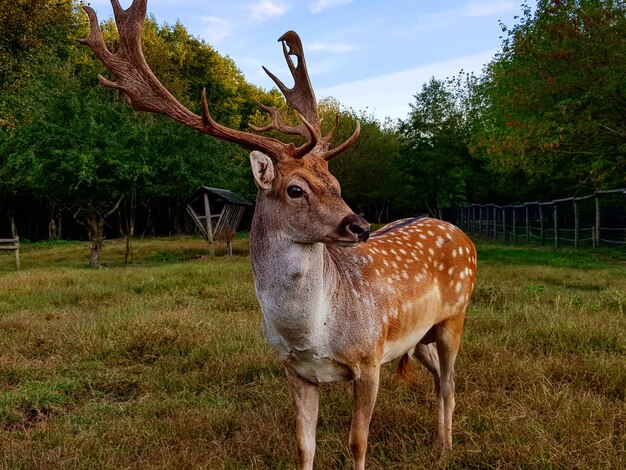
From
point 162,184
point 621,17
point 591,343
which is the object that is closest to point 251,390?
point 591,343

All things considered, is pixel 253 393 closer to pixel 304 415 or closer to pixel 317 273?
pixel 304 415

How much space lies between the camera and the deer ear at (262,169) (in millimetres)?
2533

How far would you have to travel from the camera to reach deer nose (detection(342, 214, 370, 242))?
2.30m

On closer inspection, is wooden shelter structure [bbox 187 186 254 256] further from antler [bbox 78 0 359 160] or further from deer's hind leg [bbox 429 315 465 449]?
deer's hind leg [bbox 429 315 465 449]

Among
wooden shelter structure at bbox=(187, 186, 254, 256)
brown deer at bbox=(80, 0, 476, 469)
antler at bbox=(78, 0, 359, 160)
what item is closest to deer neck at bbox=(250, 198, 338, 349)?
brown deer at bbox=(80, 0, 476, 469)

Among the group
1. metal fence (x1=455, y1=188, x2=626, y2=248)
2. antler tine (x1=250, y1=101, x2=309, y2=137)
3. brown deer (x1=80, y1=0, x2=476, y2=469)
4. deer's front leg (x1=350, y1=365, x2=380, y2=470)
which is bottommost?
metal fence (x1=455, y1=188, x2=626, y2=248)

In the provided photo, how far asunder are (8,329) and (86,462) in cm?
388

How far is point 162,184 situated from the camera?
1678 cm

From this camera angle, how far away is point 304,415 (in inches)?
110

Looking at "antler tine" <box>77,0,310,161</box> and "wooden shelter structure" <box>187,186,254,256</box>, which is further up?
"antler tine" <box>77,0,310,161</box>

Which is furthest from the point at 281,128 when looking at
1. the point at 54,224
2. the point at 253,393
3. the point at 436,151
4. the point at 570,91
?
the point at 54,224

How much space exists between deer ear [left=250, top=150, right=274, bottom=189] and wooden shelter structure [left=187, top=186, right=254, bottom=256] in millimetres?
15360

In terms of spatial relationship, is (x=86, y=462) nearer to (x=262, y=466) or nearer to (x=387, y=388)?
(x=262, y=466)

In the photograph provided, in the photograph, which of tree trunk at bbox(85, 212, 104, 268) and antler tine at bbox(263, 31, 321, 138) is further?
tree trunk at bbox(85, 212, 104, 268)
